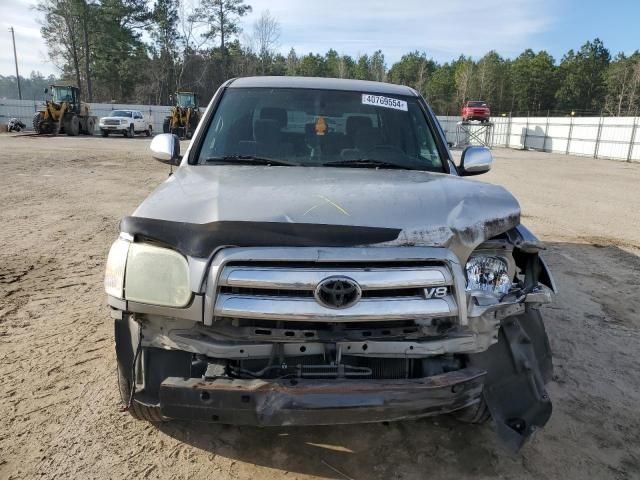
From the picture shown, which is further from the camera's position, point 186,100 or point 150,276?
point 186,100

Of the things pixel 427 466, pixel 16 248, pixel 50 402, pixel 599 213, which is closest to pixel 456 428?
pixel 427 466

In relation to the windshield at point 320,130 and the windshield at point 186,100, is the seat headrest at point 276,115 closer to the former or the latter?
the windshield at point 320,130

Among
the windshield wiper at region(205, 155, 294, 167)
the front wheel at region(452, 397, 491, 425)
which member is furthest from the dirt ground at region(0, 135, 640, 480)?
the windshield wiper at region(205, 155, 294, 167)

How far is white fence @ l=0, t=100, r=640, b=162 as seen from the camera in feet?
88.4

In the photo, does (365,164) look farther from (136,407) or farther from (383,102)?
(136,407)

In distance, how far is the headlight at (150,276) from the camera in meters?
2.08

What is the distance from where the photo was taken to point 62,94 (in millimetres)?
28453

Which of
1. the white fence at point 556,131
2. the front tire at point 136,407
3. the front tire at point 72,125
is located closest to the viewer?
the front tire at point 136,407

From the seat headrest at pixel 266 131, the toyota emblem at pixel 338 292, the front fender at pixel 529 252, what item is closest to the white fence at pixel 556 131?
the seat headrest at pixel 266 131

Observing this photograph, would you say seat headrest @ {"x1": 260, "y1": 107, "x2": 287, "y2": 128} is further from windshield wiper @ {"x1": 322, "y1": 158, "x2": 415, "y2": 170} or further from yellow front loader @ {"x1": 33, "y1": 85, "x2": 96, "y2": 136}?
yellow front loader @ {"x1": 33, "y1": 85, "x2": 96, "y2": 136}

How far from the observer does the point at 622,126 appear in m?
27.1

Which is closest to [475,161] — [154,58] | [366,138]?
[366,138]

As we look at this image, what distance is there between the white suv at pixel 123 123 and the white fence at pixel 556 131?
10.3 feet

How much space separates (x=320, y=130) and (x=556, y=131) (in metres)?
34.6
